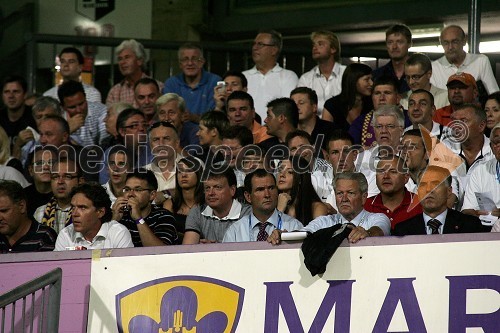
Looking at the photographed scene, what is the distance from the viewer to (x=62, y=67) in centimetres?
1487

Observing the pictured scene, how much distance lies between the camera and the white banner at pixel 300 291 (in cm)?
838

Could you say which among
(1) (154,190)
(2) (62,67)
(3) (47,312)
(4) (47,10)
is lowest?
(3) (47,312)

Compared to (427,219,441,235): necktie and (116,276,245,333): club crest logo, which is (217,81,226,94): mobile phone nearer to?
(427,219,441,235): necktie

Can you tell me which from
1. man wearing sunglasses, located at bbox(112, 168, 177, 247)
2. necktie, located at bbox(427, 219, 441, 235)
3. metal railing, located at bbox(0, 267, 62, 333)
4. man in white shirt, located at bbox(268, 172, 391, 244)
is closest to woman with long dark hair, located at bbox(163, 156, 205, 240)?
man wearing sunglasses, located at bbox(112, 168, 177, 247)

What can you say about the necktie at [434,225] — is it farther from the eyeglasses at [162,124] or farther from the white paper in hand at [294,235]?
the eyeglasses at [162,124]

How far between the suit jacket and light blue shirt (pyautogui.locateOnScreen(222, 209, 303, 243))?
999mm

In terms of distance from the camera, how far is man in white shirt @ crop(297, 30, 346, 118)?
13.7 m

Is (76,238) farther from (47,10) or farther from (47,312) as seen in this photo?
(47,10)

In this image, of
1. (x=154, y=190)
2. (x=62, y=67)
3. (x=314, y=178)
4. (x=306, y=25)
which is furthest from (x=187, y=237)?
(x=306, y=25)

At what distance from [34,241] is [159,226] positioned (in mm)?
1117

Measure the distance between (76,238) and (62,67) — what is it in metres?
4.87

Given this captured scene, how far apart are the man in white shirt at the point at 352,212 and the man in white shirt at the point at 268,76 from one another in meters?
4.42

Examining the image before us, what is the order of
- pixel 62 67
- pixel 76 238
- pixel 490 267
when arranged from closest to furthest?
pixel 490 267
pixel 76 238
pixel 62 67

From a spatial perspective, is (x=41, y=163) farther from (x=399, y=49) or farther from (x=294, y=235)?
(x=294, y=235)
